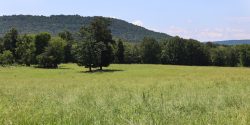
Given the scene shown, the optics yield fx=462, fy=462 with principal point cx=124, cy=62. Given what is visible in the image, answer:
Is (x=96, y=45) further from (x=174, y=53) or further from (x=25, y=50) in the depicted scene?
(x=174, y=53)

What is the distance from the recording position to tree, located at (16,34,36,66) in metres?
111

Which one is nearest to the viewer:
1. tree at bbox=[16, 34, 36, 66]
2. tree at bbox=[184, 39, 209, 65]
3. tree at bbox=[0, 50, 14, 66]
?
tree at bbox=[16, 34, 36, 66]

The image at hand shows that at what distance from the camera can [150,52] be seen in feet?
440

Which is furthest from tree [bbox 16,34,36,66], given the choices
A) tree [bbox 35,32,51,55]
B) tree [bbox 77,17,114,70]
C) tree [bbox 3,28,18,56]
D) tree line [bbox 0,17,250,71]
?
tree [bbox 77,17,114,70]

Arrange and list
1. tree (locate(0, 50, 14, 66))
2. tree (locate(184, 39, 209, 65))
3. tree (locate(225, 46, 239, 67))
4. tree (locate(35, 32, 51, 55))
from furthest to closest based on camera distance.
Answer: tree (locate(225, 46, 239, 67)), tree (locate(184, 39, 209, 65)), tree (locate(35, 32, 51, 55)), tree (locate(0, 50, 14, 66))

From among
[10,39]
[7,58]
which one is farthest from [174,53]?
[10,39]

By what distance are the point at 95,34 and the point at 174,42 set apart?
160 ft

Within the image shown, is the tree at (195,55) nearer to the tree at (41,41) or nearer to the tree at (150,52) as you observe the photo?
the tree at (150,52)

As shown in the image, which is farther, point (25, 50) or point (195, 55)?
point (195, 55)

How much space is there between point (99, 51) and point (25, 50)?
36474 millimetres

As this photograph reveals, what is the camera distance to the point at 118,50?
384 feet

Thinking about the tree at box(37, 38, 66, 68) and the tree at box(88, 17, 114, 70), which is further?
the tree at box(37, 38, 66, 68)

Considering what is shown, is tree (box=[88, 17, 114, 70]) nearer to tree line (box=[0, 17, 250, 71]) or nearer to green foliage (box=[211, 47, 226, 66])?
tree line (box=[0, 17, 250, 71])

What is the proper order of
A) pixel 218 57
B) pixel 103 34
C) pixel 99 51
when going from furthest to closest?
pixel 218 57 < pixel 103 34 < pixel 99 51
